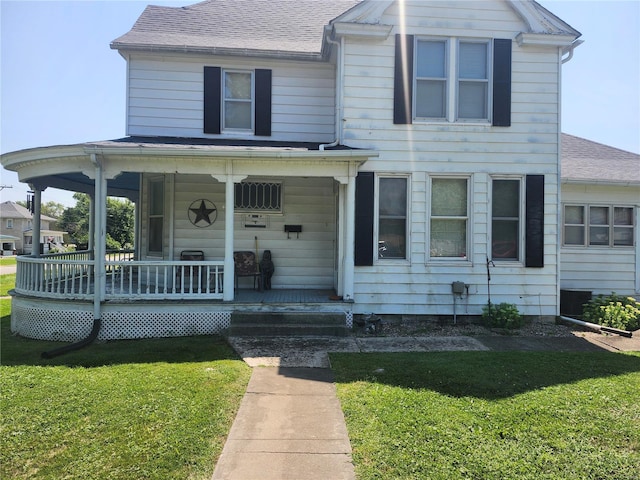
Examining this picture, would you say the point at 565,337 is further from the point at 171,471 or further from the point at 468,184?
the point at 171,471

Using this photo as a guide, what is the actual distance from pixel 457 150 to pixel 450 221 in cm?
138

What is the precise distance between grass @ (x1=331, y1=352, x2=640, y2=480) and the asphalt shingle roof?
283 inches

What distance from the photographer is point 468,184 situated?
800cm

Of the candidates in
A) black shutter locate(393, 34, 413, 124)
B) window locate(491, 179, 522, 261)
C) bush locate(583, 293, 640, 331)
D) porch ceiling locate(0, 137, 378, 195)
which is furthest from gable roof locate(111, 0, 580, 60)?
bush locate(583, 293, 640, 331)

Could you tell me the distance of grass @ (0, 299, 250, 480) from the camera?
308 cm

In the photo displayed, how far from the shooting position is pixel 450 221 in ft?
26.4

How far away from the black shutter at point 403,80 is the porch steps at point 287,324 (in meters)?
3.95

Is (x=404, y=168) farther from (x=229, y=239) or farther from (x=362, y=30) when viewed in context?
(x=229, y=239)

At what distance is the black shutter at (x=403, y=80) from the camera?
7.86 meters

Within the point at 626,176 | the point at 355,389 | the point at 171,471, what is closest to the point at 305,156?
the point at 355,389

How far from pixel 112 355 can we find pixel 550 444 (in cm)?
552

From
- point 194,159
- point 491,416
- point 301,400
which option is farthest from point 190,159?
point 491,416

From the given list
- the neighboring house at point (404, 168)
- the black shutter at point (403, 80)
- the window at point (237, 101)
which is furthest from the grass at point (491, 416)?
the window at point (237, 101)

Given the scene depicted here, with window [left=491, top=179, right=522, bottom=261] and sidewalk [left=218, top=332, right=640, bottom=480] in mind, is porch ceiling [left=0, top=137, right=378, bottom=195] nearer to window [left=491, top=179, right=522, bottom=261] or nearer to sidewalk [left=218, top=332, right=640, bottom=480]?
window [left=491, top=179, right=522, bottom=261]
